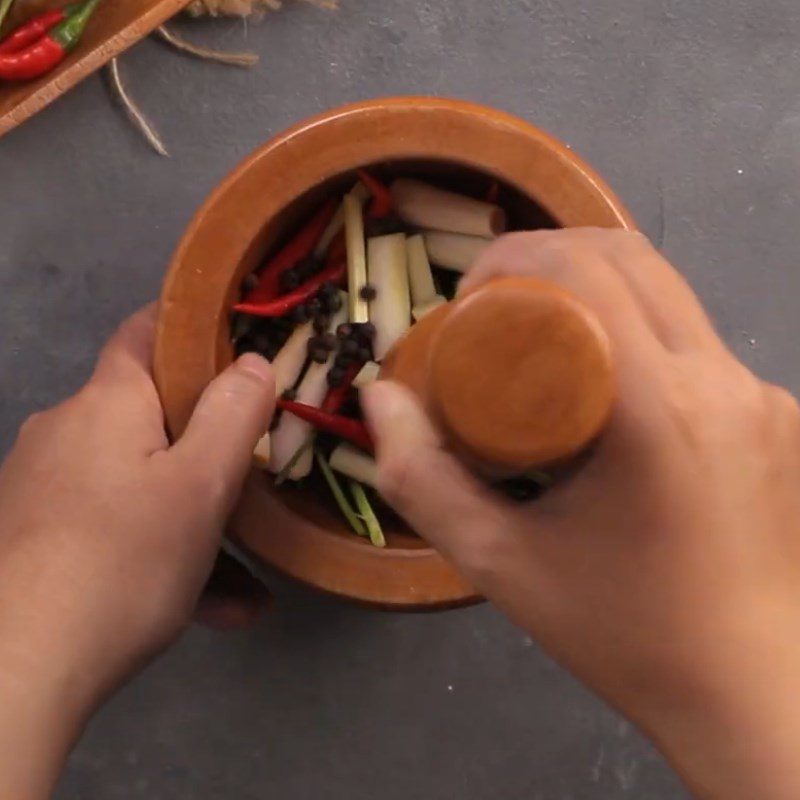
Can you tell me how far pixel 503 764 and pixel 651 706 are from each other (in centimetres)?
58

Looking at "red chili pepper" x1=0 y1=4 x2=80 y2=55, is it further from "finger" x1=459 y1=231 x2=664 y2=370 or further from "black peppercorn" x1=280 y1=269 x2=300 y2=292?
"finger" x1=459 y1=231 x2=664 y2=370

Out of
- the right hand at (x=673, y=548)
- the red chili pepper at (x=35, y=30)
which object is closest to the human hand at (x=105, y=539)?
the right hand at (x=673, y=548)

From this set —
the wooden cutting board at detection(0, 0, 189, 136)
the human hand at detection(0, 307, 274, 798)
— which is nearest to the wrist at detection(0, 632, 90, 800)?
the human hand at detection(0, 307, 274, 798)

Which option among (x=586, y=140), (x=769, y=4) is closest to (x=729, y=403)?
(x=586, y=140)

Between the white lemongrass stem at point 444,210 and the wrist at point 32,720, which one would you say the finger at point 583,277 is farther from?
the wrist at point 32,720

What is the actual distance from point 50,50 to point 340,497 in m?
0.54

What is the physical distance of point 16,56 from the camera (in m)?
1.01

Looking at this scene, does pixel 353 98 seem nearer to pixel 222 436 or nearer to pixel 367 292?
pixel 367 292

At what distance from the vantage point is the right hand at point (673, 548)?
1.58 feet

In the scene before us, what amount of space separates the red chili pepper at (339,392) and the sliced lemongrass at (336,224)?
97mm

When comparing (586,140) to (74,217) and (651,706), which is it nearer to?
(74,217)

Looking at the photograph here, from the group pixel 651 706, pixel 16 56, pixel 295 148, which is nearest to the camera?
pixel 651 706

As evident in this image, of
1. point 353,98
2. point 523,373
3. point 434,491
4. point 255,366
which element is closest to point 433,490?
point 434,491

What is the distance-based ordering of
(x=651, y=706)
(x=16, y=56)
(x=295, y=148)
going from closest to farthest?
(x=651, y=706) < (x=295, y=148) < (x=16, y=56)
